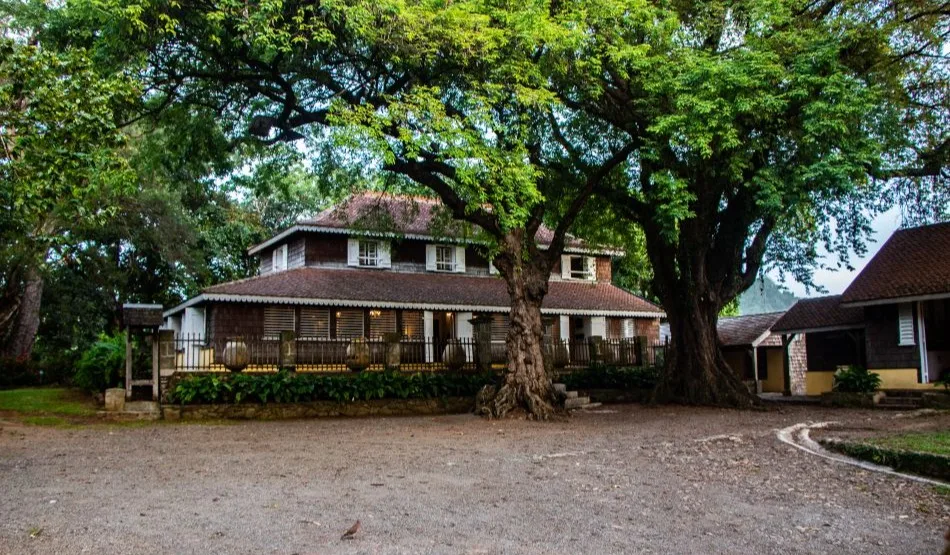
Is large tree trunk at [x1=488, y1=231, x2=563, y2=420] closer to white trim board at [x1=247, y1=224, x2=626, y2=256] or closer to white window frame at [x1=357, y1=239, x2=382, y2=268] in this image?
white trim board at [x1=247, y1=224, x2=626, y2=256]

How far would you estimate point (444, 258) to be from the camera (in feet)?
97.1

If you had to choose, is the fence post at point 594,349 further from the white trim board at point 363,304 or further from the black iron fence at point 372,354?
the white trim board at point 363,304

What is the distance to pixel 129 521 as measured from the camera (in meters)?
6.37

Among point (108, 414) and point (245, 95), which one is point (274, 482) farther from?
point (245, 95)

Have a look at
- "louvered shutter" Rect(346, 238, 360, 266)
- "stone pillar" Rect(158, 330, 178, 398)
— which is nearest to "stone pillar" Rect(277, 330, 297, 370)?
"stone pillar" Rect(158, 330, 178, 398)

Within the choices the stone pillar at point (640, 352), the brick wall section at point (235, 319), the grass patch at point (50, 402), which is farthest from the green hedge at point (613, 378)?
the grass patch at point (50, 402)

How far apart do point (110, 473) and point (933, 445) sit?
35.5 ft

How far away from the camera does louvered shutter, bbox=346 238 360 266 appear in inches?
1078

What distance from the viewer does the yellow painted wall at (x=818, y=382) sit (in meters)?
26.2

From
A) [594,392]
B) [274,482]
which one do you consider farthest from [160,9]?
[594,392]

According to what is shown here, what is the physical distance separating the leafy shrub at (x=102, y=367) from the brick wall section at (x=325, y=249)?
7.14 metres

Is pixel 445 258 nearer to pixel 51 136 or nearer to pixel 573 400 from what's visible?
pixel 573 400

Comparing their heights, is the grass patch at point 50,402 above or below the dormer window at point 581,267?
below

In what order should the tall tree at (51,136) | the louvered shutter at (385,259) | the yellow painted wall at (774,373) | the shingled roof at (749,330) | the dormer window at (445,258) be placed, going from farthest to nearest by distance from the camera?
the yellow painted wall at (774,373) → the shingled roof at (749,330) → the dormer window at (445,258) → the louvered shutter at (385,259) → the tall tree at (51,136)
